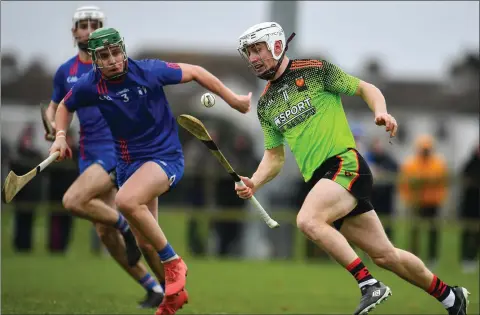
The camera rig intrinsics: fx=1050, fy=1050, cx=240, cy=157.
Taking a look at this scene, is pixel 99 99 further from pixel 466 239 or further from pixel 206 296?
pixel 466 239

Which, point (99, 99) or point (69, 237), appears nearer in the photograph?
point (99, 99)

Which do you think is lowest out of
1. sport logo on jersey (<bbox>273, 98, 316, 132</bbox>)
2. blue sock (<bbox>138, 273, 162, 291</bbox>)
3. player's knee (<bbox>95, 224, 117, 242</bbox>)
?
blue sock (<bbox>138, 273, 162, 291</bbox>)

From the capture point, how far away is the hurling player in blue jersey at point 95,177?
971 centimetres

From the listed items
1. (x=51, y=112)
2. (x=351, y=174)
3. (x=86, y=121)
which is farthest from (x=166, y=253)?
(x=51, y=112)

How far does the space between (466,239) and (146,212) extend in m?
10.3

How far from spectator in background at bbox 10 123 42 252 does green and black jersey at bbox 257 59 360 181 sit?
32.9 feet

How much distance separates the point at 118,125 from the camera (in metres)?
8.62

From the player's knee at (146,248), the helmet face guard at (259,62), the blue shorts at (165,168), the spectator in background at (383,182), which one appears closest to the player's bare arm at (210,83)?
the helmet face guard at (259,62)

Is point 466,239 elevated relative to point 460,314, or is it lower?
lower

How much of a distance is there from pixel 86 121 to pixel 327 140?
3301mm

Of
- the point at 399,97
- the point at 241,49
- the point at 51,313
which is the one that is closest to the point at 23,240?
the point at 51,313

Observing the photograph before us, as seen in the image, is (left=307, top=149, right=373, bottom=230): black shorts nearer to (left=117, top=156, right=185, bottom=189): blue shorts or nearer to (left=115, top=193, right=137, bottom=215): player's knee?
(left=117, top=156, right=185, bottom=189): blue shorts

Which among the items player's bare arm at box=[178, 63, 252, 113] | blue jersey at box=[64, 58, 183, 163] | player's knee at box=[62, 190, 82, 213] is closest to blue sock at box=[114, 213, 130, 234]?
player's knee at box=[62, 190, 82, 213]

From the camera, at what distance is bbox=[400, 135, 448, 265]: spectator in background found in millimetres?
17266
